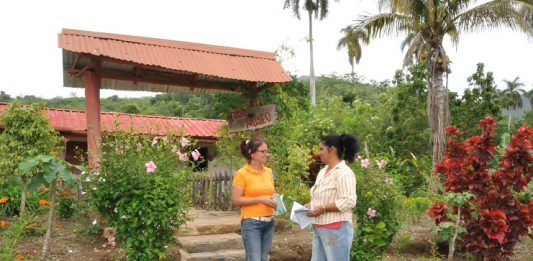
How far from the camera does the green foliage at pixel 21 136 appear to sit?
6945 mm

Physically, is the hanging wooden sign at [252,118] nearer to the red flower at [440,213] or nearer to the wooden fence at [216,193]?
the wooden fence at [216,193]

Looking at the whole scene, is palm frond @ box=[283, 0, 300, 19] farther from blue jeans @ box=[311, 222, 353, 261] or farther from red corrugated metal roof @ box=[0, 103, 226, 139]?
blue jeans @ box=[311, 222, 353, 261]

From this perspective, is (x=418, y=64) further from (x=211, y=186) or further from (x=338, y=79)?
(x=338, y=79)

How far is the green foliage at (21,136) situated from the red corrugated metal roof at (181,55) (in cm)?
110

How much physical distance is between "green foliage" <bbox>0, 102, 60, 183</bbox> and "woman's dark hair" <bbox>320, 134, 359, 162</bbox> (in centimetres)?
468

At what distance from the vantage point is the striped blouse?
384 cm

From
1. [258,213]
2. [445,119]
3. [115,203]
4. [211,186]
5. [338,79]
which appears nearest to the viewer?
[258,213]

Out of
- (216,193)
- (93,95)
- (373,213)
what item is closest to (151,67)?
(93,95)

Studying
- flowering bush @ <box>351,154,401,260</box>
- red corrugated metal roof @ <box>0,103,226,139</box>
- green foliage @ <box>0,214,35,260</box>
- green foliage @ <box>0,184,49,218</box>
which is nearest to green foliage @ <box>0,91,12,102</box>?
red corrugated metal roof @ <box>0,103,226,139</box>

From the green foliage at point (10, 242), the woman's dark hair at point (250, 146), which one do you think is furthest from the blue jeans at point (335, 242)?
the green foliage at point (10, 242)

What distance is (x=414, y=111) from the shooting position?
17.2 metres

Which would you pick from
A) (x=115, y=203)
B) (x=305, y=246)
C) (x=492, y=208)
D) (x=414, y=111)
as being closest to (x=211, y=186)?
(x=305, y=246)

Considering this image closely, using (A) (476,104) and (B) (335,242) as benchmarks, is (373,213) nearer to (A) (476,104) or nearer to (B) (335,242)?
(B) (335,242)

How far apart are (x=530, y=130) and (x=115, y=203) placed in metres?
5.06
